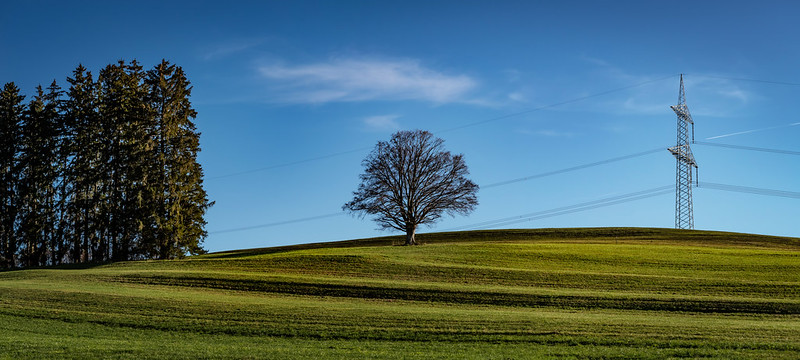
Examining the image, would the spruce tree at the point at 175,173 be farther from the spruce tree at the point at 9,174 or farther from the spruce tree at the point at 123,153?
the spruce tree at the point at 9,174

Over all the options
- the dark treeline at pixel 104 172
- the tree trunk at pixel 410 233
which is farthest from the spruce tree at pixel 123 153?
the tree trunk at pixel 410 233

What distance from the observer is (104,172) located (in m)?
59.8

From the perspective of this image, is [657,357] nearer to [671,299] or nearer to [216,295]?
[671,299]

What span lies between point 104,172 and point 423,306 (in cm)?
3955

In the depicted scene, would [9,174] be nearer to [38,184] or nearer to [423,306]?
[38,184]

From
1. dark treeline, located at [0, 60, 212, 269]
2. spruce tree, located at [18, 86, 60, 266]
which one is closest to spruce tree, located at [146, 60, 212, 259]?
dark treeline, located at [0, 60, 212, 269]

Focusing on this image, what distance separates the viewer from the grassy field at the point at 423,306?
21.9 metres

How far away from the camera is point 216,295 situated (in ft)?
117

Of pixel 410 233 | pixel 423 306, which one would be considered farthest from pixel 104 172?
pixel 423 306

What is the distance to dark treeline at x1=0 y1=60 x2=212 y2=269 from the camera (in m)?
55.8

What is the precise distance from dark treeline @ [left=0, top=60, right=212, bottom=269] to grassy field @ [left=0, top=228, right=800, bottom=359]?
5268mm

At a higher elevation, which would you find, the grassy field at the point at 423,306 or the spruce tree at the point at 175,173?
the spruce tree at the point at 175,173

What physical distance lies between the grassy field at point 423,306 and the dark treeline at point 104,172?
17.3ft

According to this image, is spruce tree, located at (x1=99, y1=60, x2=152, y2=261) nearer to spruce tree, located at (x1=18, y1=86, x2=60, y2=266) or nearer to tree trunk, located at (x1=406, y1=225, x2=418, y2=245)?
spruce tree, located at (x1=18, y1=86, x2=60, y2=266)
